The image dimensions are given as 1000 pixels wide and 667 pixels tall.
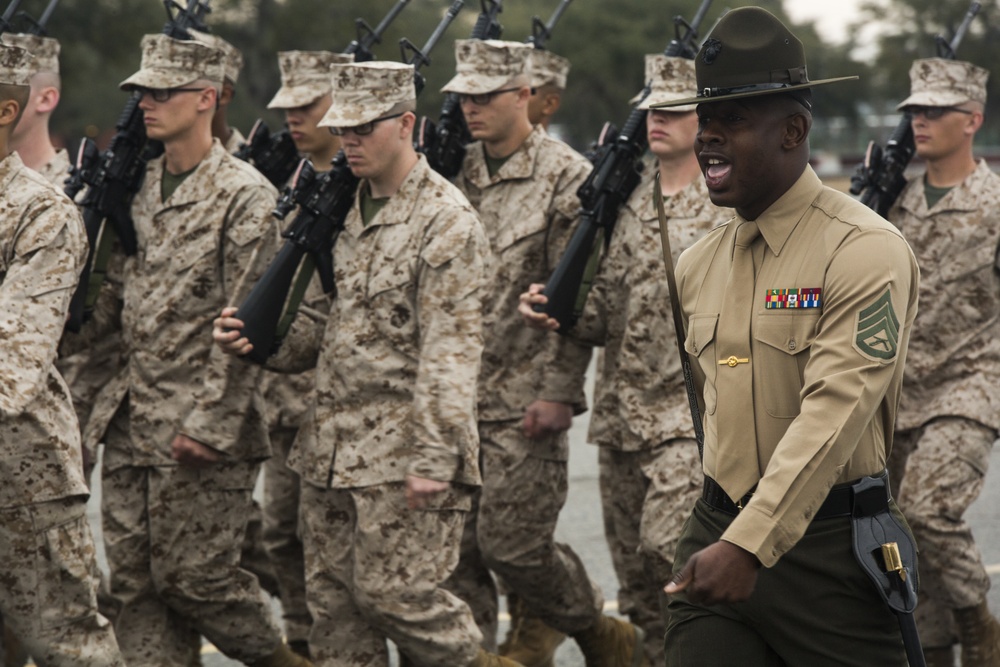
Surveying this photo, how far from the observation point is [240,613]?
20.3 ft

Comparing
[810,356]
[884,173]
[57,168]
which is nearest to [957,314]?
[884,173]

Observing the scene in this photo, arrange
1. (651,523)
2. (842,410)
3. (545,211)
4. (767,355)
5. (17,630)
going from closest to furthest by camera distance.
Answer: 1. (842,410)
2. (767,355)
3. (17,630)
4. (651,523)
5. (545,211)

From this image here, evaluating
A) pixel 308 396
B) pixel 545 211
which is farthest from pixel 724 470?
pixel 308 396

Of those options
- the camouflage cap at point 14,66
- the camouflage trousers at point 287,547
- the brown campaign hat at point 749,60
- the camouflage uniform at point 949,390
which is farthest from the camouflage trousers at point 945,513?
the camouflage cap at point 14,66

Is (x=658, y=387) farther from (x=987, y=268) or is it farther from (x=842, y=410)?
(x=842, y=410)

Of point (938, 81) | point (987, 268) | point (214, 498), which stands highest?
point (938, 81)

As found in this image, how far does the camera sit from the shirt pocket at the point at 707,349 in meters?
3.76

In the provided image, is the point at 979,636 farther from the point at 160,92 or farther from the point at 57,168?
the point at 57,168

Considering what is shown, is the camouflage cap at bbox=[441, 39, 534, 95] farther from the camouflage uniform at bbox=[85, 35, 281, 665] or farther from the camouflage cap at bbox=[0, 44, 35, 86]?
the camouflage cap at bbox=[0, 44, 35, 86]

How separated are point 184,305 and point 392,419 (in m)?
1.16

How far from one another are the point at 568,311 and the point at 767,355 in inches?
111

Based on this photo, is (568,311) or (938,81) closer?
(568,311)

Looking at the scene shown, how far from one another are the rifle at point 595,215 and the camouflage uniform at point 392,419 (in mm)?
897

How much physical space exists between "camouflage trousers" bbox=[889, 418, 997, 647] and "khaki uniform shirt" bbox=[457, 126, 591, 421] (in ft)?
4.45
